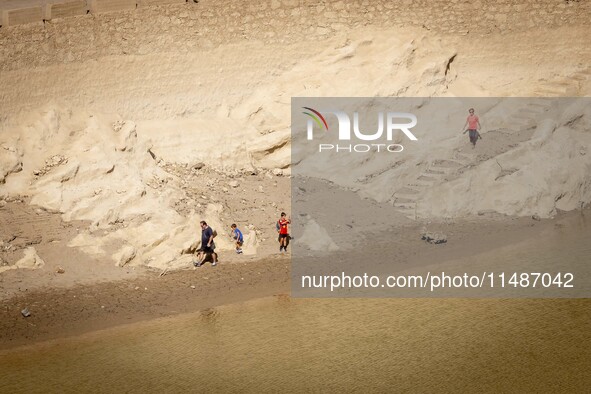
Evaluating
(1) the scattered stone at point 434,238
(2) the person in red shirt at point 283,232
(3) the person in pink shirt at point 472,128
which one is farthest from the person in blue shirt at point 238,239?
(3) the person in pink shirt at point 472,128

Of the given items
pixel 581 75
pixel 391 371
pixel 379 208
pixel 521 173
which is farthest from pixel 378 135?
pixel 391 371

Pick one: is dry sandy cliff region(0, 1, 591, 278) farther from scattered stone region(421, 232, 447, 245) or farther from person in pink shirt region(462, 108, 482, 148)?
scattered stone region(421, 232, 447, 245)

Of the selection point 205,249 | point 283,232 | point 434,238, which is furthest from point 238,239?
point 434,238

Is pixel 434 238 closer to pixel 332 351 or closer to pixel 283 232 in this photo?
pixel 283 232

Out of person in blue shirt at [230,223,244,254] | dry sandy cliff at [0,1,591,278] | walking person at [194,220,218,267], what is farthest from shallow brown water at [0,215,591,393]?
dry sandy cliff at [0,1,591,278]

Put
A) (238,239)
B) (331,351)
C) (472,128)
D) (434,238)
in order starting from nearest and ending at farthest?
(331,351)
(238,239)
(434,238)
(472,128)

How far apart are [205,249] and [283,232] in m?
1.81

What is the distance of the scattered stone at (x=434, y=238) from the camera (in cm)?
2305

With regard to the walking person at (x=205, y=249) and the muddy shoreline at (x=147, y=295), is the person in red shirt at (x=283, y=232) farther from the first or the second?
the walking person at (x=205, y=249)

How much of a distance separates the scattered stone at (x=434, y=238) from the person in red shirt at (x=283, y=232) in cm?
325

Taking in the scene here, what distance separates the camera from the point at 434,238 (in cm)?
2312

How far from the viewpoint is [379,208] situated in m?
24.2

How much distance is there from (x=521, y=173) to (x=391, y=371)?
9.38 m

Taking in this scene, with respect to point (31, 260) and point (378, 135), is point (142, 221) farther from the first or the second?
point (378, 135)
